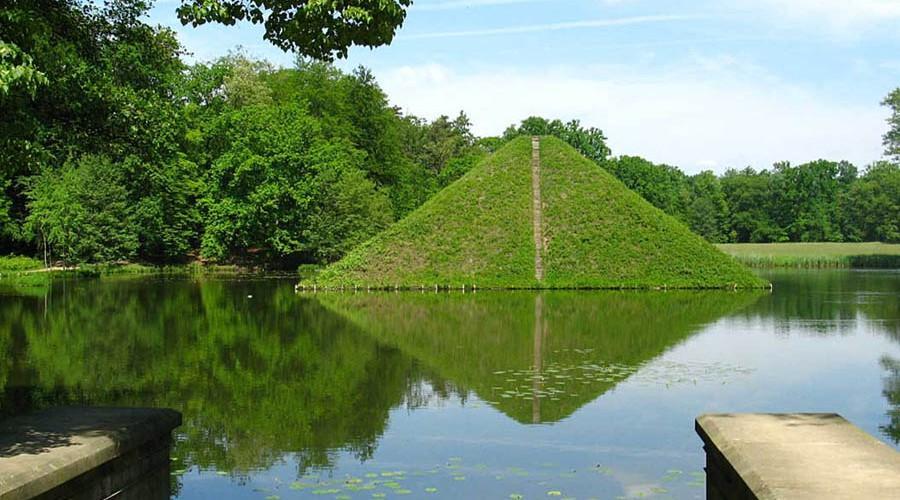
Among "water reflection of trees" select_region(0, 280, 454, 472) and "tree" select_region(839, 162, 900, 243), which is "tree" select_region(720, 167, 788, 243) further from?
"water reflection of trees" select_region(0, 280, 454, 472)

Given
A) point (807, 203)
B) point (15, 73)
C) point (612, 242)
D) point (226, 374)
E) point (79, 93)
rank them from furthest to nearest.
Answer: point (807, 203)
point (612, 242)
point (226, 374)
point (79, 93)
point (15, 73)

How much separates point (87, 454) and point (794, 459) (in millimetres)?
5142

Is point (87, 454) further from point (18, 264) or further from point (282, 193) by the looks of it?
point (18, 264)

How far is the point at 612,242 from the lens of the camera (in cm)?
4181

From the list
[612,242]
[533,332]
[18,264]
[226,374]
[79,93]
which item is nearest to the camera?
[79,93]

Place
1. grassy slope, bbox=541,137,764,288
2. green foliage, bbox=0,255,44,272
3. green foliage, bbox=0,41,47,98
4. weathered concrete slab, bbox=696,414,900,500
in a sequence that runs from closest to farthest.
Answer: weathered concrete slab, bbox=696,414,900,500 < green foliage, bbox=0,41,47,98 < grassy slope, bbox=541,137,764,288 < green foliage, bbox=0,255,44,272

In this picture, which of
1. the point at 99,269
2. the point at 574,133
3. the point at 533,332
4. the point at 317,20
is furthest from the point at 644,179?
the point at 317,20

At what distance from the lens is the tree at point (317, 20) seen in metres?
7.85

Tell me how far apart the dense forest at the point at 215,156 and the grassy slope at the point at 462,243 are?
298 inches

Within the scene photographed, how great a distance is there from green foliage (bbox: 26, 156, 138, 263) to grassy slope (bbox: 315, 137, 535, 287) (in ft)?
54.5

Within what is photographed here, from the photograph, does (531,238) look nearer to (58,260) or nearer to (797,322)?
(797,322)

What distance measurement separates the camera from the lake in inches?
364

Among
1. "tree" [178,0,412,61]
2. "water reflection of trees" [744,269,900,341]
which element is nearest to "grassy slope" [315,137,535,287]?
"water reflection of trees" [744,269,900,341]

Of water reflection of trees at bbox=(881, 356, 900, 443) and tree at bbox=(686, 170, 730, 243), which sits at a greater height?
tree at bbox=(686, 170, 730, 243)
